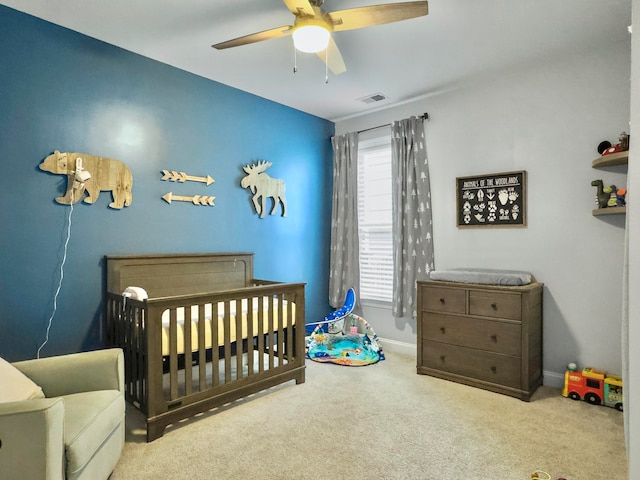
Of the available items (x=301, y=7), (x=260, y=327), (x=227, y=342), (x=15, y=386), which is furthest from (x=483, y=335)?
(x=15, y=386)

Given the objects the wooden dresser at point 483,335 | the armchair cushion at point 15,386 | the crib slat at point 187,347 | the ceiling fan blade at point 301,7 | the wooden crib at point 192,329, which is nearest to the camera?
the armchair cushion at point 15,386

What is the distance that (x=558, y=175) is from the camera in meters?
2.95

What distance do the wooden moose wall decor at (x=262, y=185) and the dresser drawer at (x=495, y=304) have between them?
199 centimetres

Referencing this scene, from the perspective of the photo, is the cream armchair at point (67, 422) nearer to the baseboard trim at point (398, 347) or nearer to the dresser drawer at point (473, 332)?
the dresser drawer at point (473, 332)

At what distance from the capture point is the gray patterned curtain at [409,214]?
3.63 m

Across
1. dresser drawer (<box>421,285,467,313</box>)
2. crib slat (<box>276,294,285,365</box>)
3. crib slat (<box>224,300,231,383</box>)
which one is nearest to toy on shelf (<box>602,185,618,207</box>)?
dresser drawer (<box>421,285,467,313</box>)

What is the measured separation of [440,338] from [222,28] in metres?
2.74

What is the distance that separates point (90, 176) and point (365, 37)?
206 centimetres

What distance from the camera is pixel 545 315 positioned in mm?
3008

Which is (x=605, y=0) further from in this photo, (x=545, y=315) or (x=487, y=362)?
(x=487, y=362)


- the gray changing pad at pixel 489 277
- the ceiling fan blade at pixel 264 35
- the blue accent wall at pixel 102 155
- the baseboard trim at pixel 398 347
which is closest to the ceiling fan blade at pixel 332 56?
the ceiling fan blade at pixel 264 35

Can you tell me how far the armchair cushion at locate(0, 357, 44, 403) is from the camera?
1.55 m

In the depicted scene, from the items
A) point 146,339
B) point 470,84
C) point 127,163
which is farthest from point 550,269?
point 127,163

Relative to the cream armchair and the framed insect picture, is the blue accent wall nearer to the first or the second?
the cream armchair
